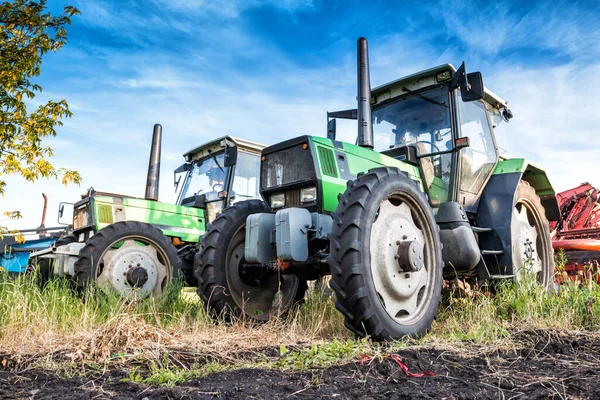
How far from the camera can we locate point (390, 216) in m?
3.66

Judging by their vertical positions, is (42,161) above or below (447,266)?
above

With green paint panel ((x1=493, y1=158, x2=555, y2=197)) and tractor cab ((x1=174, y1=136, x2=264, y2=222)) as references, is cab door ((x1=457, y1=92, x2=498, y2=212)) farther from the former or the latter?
Result: tractor cab ((x1=174, y1=136, x2=264, y2=222))

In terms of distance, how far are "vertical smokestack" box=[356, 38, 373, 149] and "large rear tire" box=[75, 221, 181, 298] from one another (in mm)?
3194

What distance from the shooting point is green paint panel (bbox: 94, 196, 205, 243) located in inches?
283

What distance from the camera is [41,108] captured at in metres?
5.97

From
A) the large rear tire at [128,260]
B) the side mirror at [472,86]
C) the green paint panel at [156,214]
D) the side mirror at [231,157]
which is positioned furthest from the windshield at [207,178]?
the side mirror at [472,86]

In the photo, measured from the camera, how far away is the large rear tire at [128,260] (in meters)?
6.05

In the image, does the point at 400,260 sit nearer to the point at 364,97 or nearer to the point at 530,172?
the point at 364,97

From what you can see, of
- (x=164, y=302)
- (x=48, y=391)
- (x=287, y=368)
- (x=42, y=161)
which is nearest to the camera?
(x=48, y=391)

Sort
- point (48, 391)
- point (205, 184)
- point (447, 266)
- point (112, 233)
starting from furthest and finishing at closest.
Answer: point (205, 184)
point (112, 233)
point (447, 266)
point (48, 391)

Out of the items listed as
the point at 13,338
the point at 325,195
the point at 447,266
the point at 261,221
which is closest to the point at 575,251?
the point at 447,266

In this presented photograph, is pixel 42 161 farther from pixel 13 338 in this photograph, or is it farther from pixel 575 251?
pixel 575 251

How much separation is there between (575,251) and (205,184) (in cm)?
566

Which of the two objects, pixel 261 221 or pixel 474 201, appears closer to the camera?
pixel 261 221
